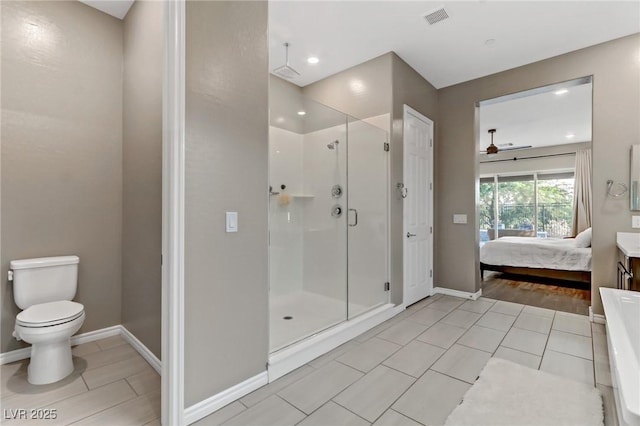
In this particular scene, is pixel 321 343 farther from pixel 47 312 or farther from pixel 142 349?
pixel 47 312

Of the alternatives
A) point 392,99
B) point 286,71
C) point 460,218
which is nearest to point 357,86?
point 392,99

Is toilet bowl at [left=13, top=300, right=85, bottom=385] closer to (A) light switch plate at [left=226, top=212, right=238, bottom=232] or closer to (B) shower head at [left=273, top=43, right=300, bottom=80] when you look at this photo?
(A) light switch plate at [left=226, top=212, right=238, bottom=232]

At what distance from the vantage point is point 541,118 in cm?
543

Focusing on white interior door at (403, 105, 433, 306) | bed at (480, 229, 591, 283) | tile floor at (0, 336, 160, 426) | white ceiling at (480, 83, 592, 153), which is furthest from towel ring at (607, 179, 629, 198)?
tile floor at (0, 336, 160, 426)

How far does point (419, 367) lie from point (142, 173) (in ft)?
8.51

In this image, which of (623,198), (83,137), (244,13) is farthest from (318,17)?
(623,198)

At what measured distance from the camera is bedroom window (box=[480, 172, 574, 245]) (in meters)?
7.33

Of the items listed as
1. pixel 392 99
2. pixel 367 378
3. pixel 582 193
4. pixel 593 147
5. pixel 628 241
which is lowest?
pixel 367 378

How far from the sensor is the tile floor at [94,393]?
1.66 metres

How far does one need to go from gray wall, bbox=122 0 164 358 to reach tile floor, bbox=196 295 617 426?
3.53ft

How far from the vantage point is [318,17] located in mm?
2705

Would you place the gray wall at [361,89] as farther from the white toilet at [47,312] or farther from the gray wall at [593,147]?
the white toilet at [47,312]

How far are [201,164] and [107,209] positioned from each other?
1.68 metres

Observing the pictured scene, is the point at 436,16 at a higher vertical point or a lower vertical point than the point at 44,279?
higher
